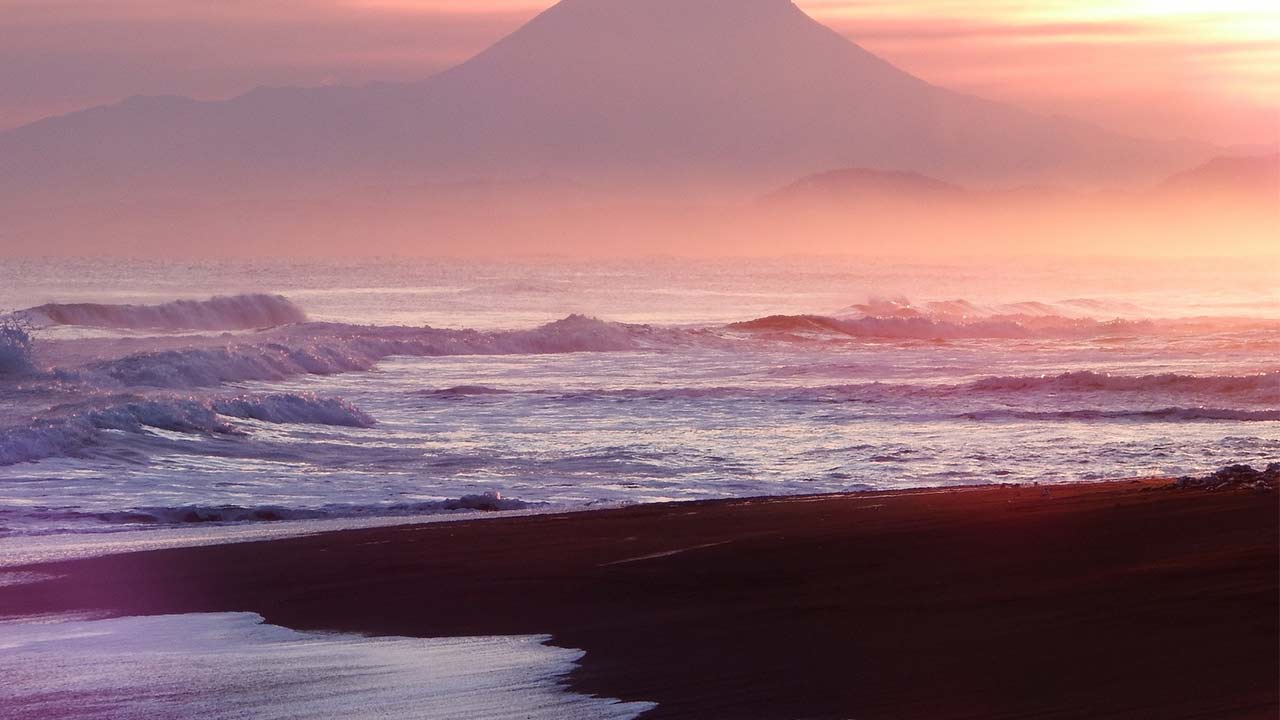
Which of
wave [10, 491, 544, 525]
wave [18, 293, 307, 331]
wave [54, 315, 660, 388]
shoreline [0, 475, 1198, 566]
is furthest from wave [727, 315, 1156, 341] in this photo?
wave [10, 491, 544, 525]

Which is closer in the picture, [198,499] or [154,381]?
[198,499]

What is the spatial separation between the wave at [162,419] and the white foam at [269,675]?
25.5 ft

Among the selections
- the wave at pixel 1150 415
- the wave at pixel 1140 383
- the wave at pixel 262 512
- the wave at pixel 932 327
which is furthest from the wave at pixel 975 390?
the wave at pixel 932 327

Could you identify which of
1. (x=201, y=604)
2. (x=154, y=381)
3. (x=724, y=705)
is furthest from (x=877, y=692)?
(x=154, y=381)

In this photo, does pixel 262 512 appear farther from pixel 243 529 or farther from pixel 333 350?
pixel 333 350

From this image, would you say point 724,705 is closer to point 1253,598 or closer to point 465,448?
point 1253,598

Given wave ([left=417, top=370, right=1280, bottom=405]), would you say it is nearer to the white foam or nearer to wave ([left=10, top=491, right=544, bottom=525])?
wave ([left=10, top=491, right=544, bottom=525])

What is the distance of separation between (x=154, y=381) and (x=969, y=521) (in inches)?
721

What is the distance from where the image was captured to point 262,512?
12.3 meters

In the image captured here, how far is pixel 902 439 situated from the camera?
17359 mm

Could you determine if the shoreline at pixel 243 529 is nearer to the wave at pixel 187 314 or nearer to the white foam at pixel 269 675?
the white foam at pixel 269 675

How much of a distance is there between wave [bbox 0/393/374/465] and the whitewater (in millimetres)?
32

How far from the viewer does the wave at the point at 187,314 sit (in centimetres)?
5119

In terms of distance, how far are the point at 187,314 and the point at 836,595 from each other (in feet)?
160
